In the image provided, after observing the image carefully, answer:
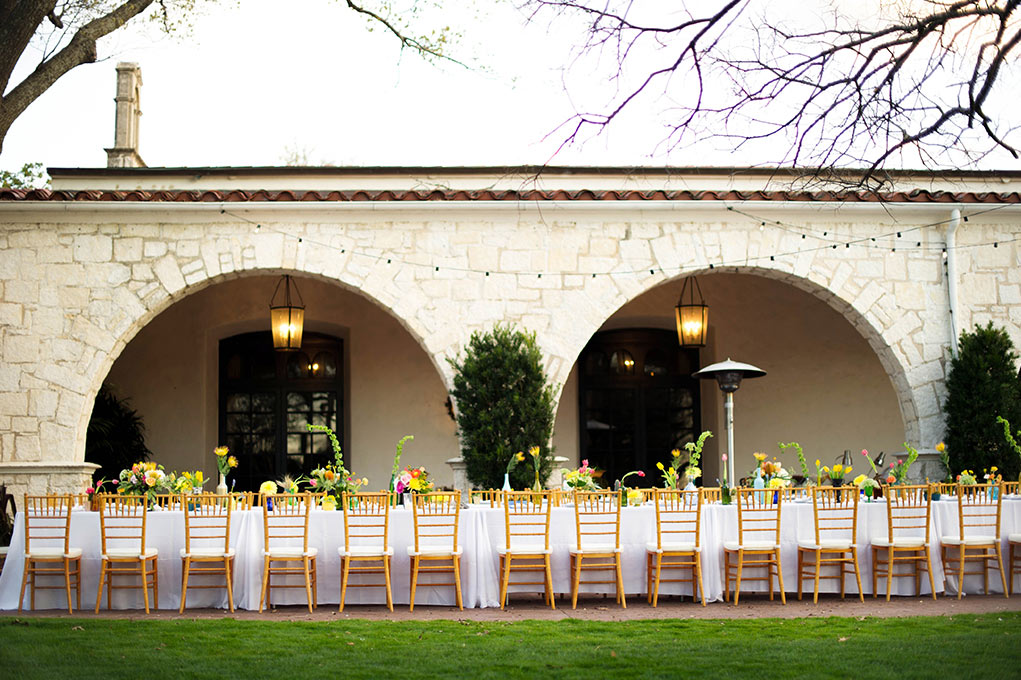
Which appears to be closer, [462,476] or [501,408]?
[501,408]

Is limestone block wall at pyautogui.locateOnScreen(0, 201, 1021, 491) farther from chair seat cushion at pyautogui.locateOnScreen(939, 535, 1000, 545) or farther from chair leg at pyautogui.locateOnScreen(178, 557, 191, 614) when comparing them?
chair leg at pyautogui.locateOnScreen(178, 557, 191, 614)

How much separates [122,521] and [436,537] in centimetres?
202

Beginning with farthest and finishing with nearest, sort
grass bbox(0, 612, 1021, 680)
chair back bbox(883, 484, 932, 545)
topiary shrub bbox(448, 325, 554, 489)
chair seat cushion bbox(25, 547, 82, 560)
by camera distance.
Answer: topiary shrub bbox(448, 325, 554, 489), chair back bbox(883, 484, 932, 545), chair seat cushion bbox(25, 547, 82, 560), grass bbox(0, 612, 1021, 680)

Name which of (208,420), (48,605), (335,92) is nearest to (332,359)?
(208,420)

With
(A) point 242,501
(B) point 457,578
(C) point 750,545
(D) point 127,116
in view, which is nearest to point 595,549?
(B) point 457,578

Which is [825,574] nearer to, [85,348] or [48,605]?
[48,605]

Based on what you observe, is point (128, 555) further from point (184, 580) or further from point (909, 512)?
point (909, 512)

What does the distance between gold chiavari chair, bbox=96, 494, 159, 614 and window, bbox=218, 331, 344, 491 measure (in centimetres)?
482

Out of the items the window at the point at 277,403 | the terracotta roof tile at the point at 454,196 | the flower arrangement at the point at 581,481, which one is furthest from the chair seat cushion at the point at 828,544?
the window at the point at 277,403

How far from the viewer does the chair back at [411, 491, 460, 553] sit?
703 cm

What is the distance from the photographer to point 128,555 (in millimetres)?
6863

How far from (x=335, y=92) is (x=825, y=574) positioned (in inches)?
652

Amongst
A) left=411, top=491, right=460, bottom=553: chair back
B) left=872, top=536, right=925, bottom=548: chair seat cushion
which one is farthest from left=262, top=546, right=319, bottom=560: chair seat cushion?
left=872, top=536, right=925, bottom=548: chair seat cushion

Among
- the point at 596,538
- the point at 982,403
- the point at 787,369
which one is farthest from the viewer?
the point at 787,369
